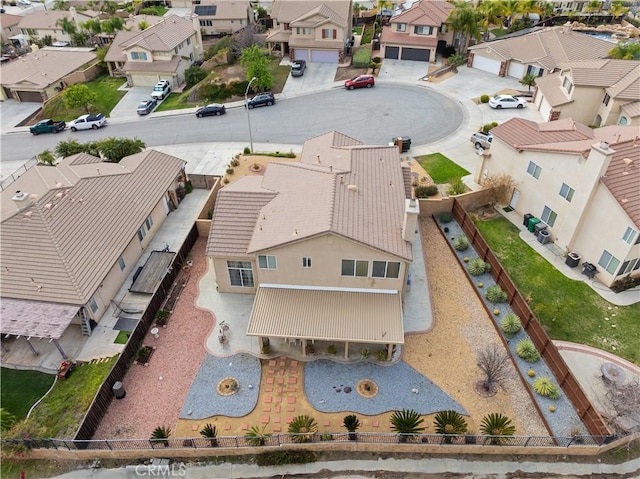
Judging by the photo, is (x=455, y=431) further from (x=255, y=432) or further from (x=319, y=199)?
(x=319, y=199)

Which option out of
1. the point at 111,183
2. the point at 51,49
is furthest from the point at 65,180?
the point at 51,49

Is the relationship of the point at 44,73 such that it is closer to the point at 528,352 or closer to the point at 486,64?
the point at 486,64

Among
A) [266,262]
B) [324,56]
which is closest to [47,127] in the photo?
[324,56]

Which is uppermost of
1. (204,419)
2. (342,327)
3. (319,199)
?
(319,199)

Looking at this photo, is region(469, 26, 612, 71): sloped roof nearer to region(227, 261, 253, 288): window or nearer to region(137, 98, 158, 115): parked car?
region(137, 98, 158, 115): parked car

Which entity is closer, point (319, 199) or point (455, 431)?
point (455, 431)

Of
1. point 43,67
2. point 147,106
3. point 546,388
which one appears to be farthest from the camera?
point 43,67
